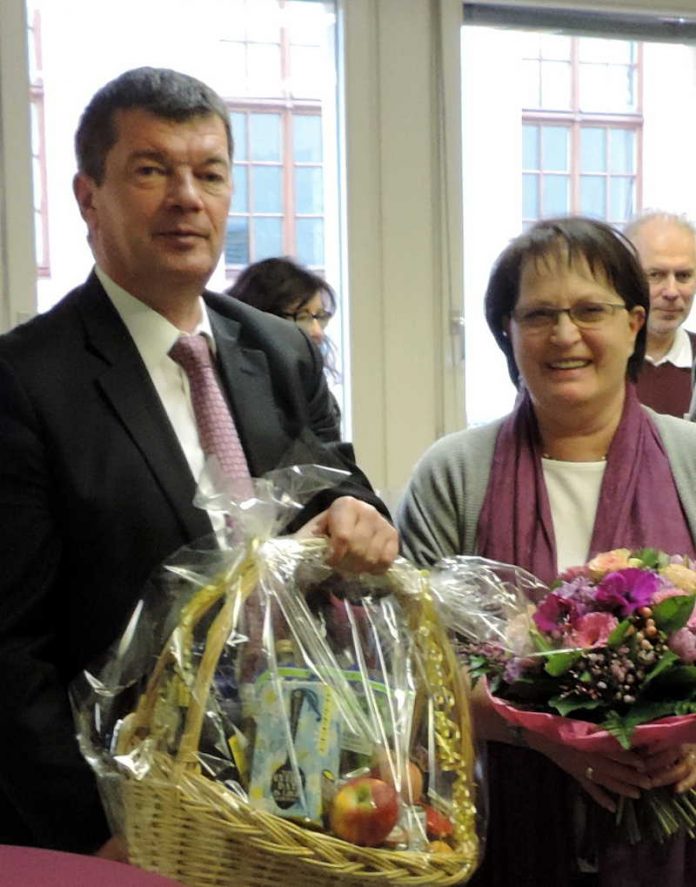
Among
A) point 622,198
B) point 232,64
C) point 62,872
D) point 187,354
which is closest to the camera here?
point 62,872

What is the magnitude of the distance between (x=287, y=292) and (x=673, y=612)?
1.67 m

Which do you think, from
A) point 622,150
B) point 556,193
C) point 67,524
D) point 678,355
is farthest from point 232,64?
point 67,524

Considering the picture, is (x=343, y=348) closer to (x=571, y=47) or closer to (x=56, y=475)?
(x=571, y=47)

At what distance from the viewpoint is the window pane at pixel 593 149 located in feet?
12.6

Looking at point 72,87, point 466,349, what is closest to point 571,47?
point 466,349

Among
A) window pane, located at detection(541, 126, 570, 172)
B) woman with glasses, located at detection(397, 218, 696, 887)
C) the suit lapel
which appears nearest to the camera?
the suit lapel

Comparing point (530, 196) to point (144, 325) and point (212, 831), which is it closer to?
point (144, 325)

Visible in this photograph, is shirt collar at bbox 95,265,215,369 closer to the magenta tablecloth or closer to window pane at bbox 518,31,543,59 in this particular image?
the magenta tablecloth

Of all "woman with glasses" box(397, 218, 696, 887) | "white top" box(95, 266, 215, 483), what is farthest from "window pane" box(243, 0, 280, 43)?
"white top" box(95, 266, 215, 483)

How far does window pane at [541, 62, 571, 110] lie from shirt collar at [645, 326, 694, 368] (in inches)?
39.2

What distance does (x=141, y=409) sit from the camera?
1.56m

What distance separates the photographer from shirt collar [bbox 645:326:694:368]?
3.14 m

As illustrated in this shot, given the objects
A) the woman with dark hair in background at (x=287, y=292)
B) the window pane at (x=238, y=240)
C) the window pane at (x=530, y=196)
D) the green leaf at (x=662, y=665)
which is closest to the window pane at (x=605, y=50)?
the window pane at (x=530, y=196)

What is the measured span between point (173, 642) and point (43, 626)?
1.08 ft
